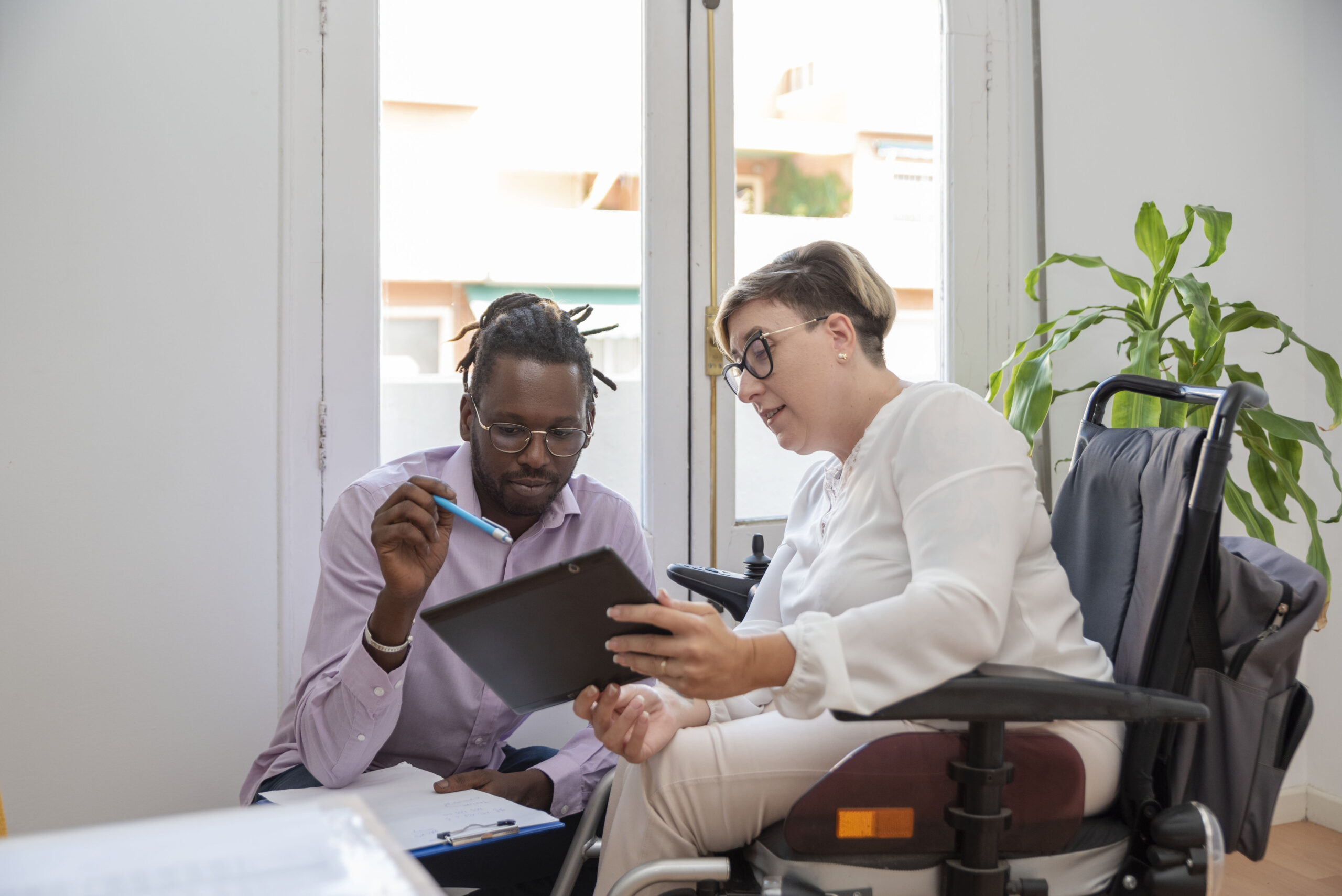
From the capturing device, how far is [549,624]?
1.01 metres

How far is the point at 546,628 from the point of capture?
3.33ft

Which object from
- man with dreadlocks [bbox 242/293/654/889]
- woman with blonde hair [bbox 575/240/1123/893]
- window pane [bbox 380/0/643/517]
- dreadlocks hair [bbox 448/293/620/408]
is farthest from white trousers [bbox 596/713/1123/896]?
window pane [bbox 380/0/643/517]

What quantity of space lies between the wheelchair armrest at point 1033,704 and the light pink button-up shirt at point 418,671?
64cm

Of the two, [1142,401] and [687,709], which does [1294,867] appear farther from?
[687,709]

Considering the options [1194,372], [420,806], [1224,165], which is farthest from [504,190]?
[1224,165]

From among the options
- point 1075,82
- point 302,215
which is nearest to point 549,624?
point 302,215

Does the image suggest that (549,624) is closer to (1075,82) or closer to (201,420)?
(201,420)

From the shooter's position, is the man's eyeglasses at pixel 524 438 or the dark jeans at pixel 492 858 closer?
the dark jeans at pixel 492 858

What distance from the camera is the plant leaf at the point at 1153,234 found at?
6.93ft

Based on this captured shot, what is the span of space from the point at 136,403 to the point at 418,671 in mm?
747

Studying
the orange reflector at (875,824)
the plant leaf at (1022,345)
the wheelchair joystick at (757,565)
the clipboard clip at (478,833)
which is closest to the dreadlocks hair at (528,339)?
the wheelchair joystick at (757,565)

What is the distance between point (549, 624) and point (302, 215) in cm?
121

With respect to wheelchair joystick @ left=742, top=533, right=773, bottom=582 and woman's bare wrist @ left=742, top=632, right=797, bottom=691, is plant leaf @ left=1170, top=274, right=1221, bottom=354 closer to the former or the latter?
wheelchair joystick @ left=742, top=533, right=773, bottom=582

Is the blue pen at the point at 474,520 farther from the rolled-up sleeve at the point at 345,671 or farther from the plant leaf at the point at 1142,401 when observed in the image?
the plant leaf at the point at 1142,401
